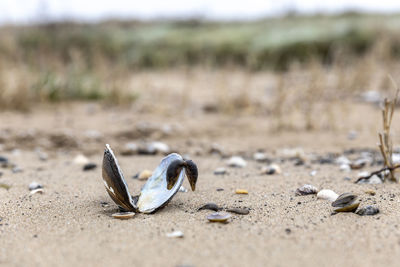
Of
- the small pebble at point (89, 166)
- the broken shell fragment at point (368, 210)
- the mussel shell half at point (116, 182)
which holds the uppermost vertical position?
the mussel shell half at point (116, 182)

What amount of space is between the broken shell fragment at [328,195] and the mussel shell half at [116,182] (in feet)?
3.02

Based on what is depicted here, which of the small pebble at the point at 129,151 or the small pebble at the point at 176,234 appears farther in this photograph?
the small pebble at the point at 129,151

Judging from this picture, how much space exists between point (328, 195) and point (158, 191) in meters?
0.83

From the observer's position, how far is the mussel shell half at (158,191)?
2031mm

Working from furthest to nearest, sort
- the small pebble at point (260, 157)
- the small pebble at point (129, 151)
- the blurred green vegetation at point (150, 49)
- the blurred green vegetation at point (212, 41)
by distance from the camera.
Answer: the blurred green vegetation at point (212, 41) → the blurred green vegetation at point (150, 49) → the small pebble at point (129, 151) → the small pebble at point (260, 157)

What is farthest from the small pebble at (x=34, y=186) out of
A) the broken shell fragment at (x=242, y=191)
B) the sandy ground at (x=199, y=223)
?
the broken shell fragment at (x=242, y=191)

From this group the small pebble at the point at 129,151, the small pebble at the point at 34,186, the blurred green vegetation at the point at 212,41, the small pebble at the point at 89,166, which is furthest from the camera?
the blurred green vegetation at the point at 212,41

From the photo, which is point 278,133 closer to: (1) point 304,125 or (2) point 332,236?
(1) point 304,125

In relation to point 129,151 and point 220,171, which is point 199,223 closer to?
point 220,171

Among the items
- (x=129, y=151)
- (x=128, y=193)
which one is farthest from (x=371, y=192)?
(x=129, y=151)

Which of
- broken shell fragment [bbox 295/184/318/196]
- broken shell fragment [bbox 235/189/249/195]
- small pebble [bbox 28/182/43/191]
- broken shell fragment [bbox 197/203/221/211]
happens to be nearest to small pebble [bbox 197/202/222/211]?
broken shell fragment [bbox 197/203/221/211]

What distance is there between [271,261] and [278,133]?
3089 millimetres

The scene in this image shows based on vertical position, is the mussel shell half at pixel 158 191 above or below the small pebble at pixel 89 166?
above

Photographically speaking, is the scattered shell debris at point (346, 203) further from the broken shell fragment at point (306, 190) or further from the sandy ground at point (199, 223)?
the broken shell fragment at point (306, 190)
